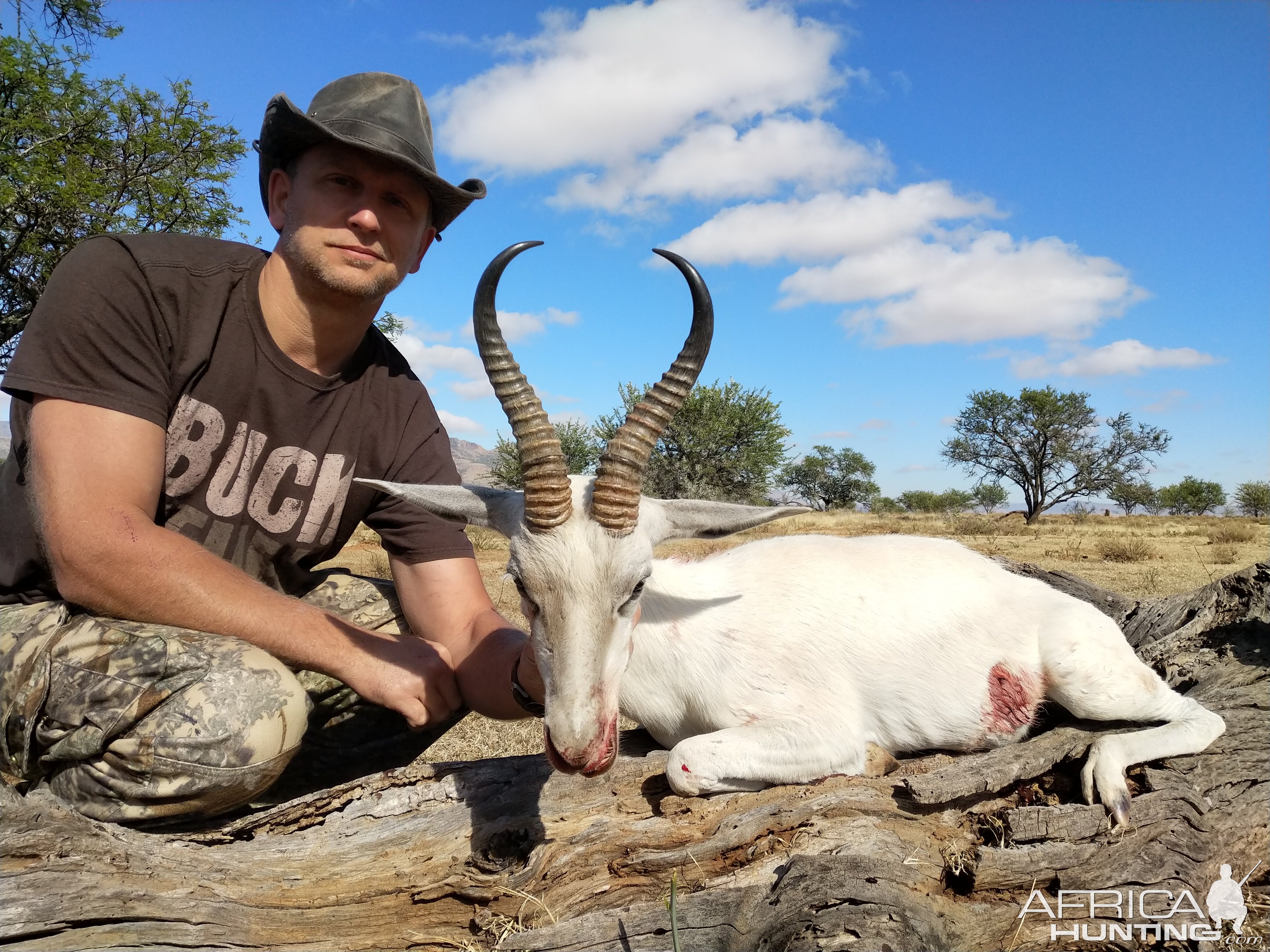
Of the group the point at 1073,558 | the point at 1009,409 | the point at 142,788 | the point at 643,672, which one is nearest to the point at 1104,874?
the point at 643,672

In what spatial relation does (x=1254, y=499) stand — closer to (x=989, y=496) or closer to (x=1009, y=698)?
(x=989, y=496)

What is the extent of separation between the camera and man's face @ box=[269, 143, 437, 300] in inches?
165

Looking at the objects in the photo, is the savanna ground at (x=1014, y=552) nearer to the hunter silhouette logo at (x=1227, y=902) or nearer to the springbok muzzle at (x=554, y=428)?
the springbok muzzle at (x=554, y=428)

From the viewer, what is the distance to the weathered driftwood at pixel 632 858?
116 inches

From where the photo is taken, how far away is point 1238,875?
11.7 ft

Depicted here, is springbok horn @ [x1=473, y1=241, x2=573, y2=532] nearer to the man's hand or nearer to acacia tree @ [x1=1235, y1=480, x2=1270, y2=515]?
the man's hand

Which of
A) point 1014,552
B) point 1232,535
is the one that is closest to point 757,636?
point 1014,552

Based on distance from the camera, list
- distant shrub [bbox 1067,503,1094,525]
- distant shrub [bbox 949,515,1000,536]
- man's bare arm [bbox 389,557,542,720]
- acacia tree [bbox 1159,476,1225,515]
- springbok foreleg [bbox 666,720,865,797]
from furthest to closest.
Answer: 1. acacia tree [bbox 1159,476,1225,515]
2. distant shrub [bbox 1067,503,1094,525]
3. distant shrub [bbox 949,515,1000,536]
4. man's bare arm [bbox 389,557,542,720]
5. springbok foreleg [bbox 666,720,865,797]

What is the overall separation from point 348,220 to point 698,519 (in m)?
2.42

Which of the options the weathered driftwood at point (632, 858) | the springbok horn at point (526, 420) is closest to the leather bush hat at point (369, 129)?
the springbok horn at point (526, 420)

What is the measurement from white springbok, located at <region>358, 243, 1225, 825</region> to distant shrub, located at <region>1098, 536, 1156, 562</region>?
47.3 feet

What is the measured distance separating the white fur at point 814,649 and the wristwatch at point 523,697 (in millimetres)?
442

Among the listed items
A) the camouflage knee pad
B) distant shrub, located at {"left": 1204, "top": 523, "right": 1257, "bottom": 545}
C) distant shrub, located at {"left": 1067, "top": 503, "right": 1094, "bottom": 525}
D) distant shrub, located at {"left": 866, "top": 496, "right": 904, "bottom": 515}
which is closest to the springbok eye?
the camouflage knee pad

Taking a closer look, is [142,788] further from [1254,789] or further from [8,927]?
[1254,789]
